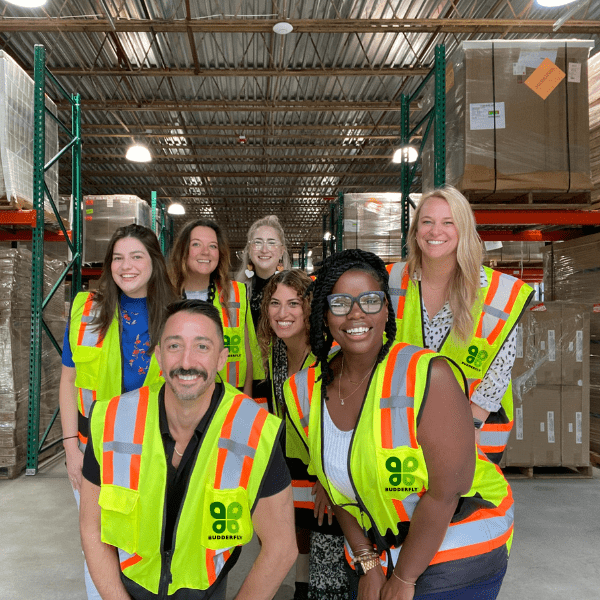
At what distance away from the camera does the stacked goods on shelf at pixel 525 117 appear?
433 cm

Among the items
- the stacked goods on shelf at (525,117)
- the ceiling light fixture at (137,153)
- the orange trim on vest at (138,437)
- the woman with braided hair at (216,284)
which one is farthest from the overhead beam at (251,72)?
the orange trim on vest at (138,437)

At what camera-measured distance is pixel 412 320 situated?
2.54 metres

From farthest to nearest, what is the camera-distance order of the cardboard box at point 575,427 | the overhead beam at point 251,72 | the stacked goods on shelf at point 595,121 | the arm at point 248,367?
the overhead beam at point 251,72 < the cardboard box at point 575,427 < the stacked goods on shelf at point 595,121 < the arm at point 248,367

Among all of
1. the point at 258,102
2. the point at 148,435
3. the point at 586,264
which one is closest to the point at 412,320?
the point at 148,435

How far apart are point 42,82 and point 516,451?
6.10 metres

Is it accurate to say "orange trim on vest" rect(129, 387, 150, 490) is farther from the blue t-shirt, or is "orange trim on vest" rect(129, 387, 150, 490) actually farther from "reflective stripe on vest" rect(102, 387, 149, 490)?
the blue t-shirt

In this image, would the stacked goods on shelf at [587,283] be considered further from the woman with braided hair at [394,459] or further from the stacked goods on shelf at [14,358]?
the stacked goods on shelf at [14,358]

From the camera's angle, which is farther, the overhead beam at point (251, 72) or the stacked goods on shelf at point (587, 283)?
the overhead beam at point (251, 72)

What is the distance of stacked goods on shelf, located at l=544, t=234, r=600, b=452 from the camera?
219 inches

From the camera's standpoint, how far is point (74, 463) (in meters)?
2.66

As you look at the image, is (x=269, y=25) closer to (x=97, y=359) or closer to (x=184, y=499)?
(x=97, y=359)

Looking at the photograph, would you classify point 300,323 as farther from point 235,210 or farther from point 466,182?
point 235,210

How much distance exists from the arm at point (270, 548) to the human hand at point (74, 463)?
4.18ft

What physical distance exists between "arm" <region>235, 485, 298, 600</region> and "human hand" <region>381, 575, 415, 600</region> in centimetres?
35
